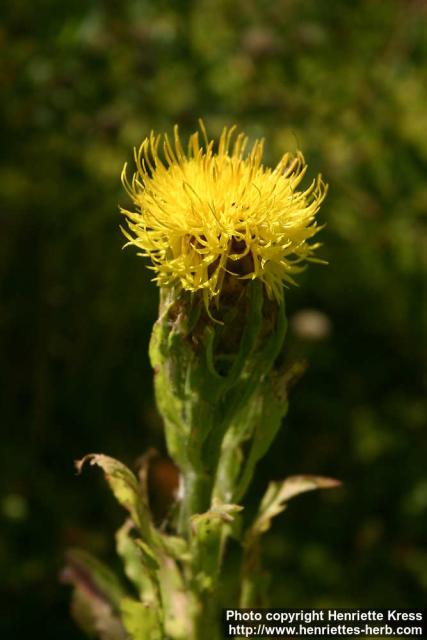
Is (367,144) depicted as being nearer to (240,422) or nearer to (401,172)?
(401,172)

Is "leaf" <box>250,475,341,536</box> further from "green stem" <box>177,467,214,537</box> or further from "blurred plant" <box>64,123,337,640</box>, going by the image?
"green stem" <box>177,467,214,537</box>

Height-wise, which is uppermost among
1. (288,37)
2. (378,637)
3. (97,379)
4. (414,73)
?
(414,73)

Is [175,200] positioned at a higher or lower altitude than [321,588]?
higher

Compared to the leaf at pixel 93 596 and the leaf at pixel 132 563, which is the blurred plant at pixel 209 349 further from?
the leaf at pixel 93 596

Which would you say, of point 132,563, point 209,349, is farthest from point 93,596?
point 209,349

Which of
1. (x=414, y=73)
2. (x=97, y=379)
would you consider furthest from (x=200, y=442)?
(x=414, y=73)

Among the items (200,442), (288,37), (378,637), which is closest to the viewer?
(200,442)

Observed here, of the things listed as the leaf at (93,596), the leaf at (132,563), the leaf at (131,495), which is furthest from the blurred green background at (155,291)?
the leaf at (131,495)

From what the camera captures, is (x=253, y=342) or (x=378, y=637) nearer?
(x=253, y=342)

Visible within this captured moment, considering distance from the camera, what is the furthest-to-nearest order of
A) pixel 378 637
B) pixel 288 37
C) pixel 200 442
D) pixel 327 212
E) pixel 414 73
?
1. pixel 414 73
2. pixel 327 212
3. pixel 288 37
4. pixel 378 637
5. pixel 200 442

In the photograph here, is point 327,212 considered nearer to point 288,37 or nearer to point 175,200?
point 288,37
